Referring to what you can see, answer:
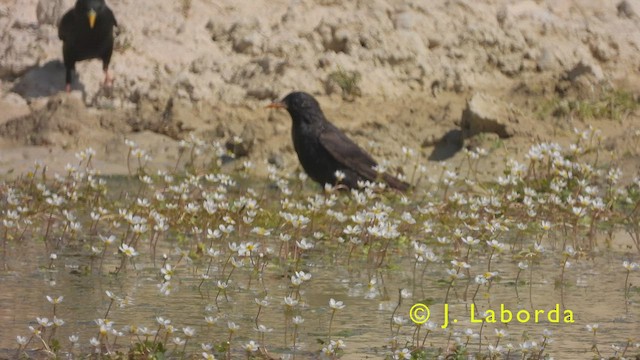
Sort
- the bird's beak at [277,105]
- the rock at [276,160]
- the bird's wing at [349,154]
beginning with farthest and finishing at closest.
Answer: the rock at [276,160]
the bird's beak at [277,105]
the bird's wing at [349,154]

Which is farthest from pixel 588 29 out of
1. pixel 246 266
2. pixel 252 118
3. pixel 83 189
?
pixel 246 266

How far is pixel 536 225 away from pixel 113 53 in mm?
6055

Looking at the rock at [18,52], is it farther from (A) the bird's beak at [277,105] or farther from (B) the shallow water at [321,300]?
(B) the shallow water at [321,300]

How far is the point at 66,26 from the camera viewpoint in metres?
13.9

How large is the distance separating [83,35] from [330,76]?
2.43 m

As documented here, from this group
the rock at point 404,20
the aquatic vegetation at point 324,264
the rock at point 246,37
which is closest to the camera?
the aquatic vegetation at point 324,264

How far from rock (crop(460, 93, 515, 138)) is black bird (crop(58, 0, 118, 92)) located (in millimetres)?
3669

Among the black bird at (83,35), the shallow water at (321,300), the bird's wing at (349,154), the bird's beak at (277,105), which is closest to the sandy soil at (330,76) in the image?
the black bird at (83,35)

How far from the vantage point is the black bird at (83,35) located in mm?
13445

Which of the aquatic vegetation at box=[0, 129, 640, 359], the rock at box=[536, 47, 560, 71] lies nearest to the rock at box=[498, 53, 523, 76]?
the rock at box=[536, 47, 560, 71]

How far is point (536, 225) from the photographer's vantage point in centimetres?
962

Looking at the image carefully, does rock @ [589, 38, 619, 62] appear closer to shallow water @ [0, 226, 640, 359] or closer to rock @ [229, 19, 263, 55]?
rock @ [229, 19, 263, 55]

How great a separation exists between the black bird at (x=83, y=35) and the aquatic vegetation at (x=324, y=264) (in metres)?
2.02

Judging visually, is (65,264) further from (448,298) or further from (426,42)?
(426,42)
